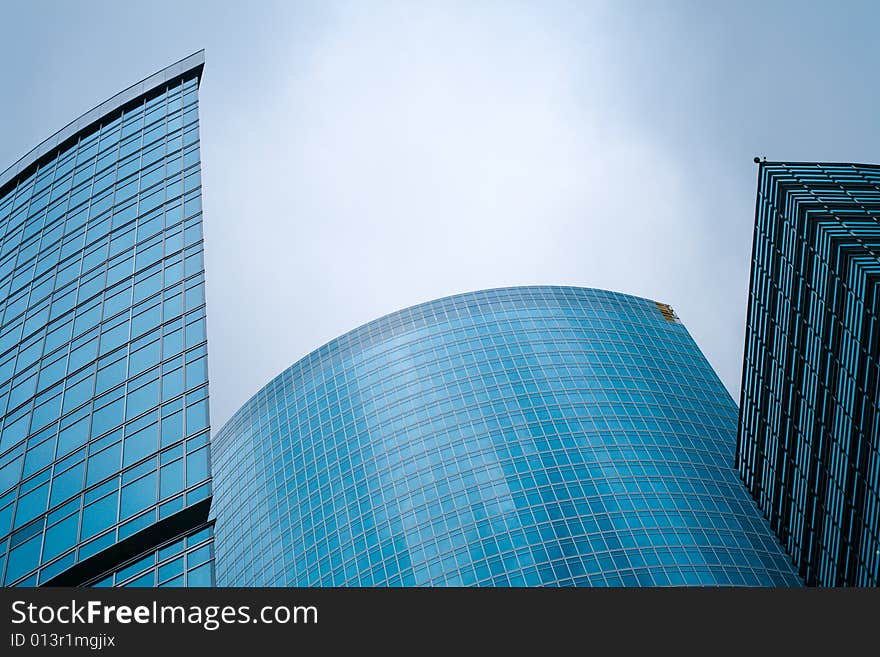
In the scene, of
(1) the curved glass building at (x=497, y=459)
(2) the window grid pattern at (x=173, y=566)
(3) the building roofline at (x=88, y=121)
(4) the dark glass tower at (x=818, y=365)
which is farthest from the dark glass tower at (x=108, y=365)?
(1) the curved glass building at (x=497, y=459)

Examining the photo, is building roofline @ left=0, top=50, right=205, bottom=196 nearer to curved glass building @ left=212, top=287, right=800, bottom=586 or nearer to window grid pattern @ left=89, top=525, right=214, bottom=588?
window grid pattern @ left=89, top=525, right=214, bottom=588

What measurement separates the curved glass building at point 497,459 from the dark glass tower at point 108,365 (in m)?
48.4

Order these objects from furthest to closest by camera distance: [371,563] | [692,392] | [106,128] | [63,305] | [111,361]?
[692,392], [371,563], [106,128], [63,305], [111,361]

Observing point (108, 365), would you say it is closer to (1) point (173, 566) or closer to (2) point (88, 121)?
(1) point (173, 566)

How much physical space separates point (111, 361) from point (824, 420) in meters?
50.9

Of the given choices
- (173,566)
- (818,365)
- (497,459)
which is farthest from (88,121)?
(497,459)

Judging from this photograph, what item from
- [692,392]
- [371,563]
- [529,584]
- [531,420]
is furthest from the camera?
[692,392]

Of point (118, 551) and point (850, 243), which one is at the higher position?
point (850, 243)

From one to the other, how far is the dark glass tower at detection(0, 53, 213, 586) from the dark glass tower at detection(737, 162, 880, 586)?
41.9 m

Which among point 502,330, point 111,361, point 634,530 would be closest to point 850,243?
point 634,530

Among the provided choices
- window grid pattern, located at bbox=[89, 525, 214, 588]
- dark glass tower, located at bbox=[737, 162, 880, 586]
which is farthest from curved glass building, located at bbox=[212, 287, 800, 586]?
window grid pattern, located at bbox=[89, 525, 214, 588]

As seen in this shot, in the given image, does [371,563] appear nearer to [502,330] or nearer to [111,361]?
[502,330]

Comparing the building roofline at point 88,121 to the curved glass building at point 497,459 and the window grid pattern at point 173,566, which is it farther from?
the curved glass building at point 497,459

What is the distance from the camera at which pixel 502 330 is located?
12044 centimetres
